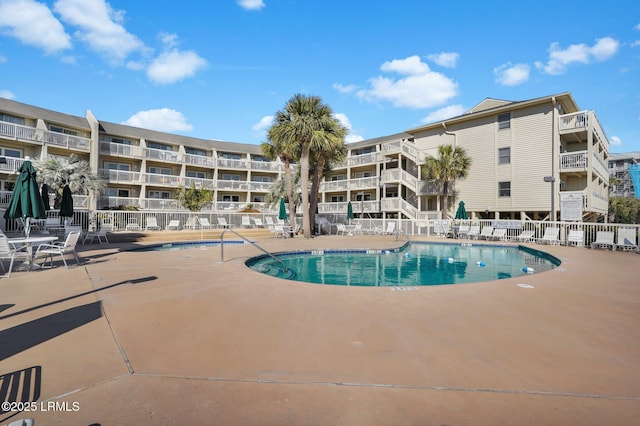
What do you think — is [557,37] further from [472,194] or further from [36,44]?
[36,44]

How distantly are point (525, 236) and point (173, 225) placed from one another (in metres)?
19.7

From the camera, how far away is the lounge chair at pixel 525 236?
16.4 metres

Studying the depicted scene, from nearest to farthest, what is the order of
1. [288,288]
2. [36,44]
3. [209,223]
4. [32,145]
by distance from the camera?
1. [288,288]
2. [36,44]
3. [209,223]
4. [32,145]

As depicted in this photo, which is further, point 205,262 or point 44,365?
point 205,262

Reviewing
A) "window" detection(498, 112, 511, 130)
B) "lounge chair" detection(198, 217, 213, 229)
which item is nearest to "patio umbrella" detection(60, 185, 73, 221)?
"lounge chair" detection(198, 217, 213, 229)

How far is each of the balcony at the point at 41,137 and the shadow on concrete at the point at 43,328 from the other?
24745 millimetres

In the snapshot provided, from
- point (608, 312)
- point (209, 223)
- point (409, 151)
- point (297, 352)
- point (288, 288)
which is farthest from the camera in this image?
point (409, 151)

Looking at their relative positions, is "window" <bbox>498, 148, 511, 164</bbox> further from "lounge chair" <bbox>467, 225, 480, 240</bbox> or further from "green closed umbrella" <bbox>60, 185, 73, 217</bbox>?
"green closed umbrella" <bbox>60, 185, 73, 217</bbox>

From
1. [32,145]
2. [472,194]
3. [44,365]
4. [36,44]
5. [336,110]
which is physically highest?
[36,44]

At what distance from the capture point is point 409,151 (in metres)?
25.8

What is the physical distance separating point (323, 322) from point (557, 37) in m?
19.5

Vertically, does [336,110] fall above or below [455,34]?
below

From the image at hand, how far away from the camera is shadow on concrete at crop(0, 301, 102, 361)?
3.28 m

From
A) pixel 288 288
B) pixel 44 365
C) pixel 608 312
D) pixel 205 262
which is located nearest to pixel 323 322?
pixel 288 288
